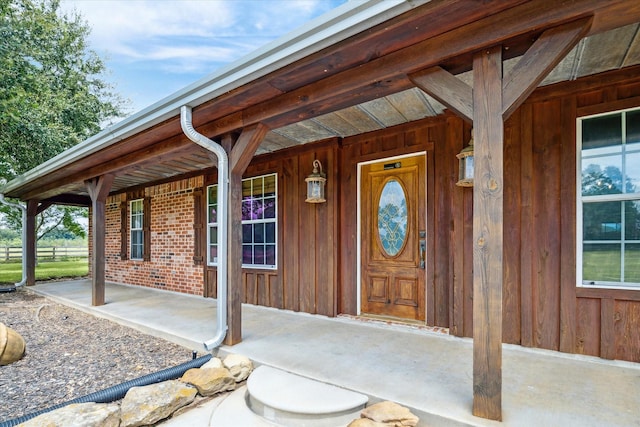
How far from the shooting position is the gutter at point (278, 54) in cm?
182

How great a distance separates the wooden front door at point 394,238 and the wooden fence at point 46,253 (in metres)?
20.2

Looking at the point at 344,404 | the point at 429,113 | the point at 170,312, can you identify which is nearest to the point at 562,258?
the point at 429,113

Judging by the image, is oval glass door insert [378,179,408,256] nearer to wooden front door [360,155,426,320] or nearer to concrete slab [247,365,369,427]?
wooden front door [360,155,426,320]

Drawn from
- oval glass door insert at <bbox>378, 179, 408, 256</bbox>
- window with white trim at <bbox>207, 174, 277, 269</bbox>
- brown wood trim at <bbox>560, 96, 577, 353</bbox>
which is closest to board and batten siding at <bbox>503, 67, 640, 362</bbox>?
brown wood trim at <bbox>560, 96, 577, 353</bbox>

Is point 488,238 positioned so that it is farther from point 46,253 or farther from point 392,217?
point 46,253

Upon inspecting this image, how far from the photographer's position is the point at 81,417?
1.99 metres

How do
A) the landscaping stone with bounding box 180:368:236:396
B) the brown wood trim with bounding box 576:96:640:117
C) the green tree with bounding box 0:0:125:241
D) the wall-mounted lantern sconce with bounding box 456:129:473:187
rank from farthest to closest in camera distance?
the green tree with bounding box 0:0:125:241 < the wall-mounted lantern sconce with bounding box 456:129:473:187 < the brown wood trim with bounding box 576:96:640:117 < the landscaping stone with bounding box 180:368:236:396

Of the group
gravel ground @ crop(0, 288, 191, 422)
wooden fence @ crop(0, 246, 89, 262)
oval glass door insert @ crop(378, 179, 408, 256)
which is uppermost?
oval glass door insert @ crop(378, 179, 408, 256)

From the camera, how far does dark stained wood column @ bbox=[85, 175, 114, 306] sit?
17.1ft

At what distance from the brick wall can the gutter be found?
270 centimetres

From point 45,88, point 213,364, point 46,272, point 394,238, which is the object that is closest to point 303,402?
point 213,364

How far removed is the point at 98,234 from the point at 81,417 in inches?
157

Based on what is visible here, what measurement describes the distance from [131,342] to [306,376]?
2348 mm

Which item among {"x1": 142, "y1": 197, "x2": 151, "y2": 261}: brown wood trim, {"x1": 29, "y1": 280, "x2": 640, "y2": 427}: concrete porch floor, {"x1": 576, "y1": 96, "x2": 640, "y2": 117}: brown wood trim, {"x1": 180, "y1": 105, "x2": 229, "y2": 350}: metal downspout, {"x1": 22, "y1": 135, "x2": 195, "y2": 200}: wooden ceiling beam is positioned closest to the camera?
{"x1": 29, "y1": 280, "x2": 640, "y2": 427}: concrete porch floor
